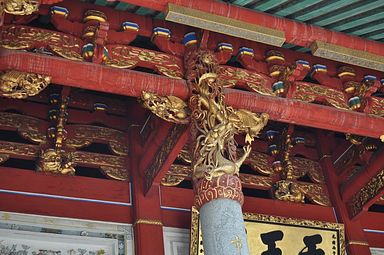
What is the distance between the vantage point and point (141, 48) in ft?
21.2

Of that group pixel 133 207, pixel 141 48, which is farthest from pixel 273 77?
pixel 133 207

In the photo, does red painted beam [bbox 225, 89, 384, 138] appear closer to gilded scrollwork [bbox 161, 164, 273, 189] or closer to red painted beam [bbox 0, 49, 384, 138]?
red painted beam [bbox 0, 49, 384, 138]

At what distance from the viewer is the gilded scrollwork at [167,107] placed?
612cm

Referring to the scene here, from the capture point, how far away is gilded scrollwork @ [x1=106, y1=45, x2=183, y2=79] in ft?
20.4

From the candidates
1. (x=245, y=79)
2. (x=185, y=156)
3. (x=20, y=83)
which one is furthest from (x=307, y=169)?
(x=20, y=83)

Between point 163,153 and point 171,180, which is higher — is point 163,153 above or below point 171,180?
below

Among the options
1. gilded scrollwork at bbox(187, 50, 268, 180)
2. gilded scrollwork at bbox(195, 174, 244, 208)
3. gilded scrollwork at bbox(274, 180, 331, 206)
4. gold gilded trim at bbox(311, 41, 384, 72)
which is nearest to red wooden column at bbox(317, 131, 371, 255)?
gilded scrollwork at bbox(274, 180, 331, 206)

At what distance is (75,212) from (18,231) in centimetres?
58

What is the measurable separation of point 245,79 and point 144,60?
94 centimetres

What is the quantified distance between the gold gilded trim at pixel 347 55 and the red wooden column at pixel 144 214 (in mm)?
2067

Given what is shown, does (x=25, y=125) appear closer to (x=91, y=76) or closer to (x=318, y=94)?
(x=91, y=76)

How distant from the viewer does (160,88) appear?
618 centimetres

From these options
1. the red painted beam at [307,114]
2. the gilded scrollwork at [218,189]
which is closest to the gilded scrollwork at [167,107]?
the red painted beam at [307,114]

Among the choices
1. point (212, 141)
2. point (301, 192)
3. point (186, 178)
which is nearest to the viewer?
point (212, 141)
